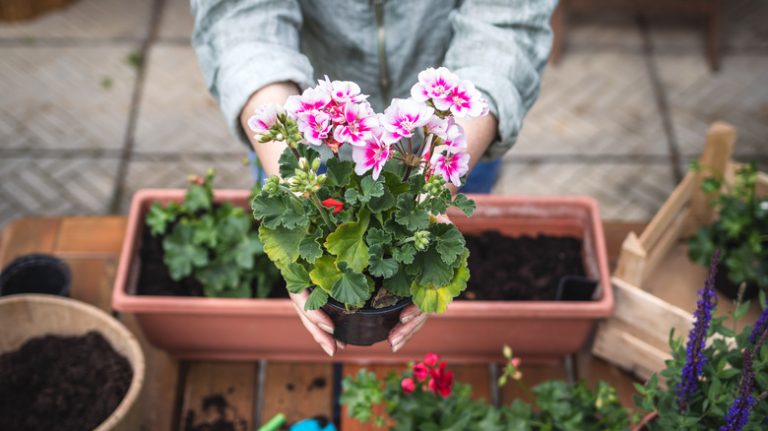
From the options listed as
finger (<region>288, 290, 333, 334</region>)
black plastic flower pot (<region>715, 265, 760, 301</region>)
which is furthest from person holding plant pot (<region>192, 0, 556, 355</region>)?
black plastic flower pot (<region>715, 265, 760, 301</region>)

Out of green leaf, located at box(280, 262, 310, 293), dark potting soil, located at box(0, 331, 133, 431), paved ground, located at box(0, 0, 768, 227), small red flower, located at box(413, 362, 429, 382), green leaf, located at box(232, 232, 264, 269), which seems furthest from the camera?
paved ground, located at box(0, 0, 768, 227)

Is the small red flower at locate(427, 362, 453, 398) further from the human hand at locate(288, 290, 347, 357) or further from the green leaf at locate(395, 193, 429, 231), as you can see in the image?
the green leaf at locate(395, 193, 429, 231)

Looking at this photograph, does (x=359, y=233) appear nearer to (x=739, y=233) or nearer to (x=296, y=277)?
(x=296, y=277)

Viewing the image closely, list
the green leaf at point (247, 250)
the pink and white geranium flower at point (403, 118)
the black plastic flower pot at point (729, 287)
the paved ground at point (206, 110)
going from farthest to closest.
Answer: the paved ground at point (206, 110)
the black plastic flower pot at point (729, 287)
the green leaf at point (247, 250)
the pink and white geranium flower at point (403, 118)

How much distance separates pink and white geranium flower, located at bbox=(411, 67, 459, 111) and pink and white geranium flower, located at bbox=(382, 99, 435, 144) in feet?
0.05

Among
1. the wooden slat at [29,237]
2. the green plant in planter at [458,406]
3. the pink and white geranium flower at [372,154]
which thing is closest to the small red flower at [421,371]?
the green plant in planter at [458,406]

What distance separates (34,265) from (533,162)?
84.4 inches

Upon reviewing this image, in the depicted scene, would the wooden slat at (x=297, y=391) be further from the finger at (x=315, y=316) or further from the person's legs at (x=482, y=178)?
the person's legs at (x=482, y=178)

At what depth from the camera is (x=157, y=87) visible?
3.71m

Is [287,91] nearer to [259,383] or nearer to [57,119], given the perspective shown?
[259,383]

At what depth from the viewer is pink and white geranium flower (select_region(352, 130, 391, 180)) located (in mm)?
1091

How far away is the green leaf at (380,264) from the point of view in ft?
3.92

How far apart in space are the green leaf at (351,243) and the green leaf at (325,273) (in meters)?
0.03

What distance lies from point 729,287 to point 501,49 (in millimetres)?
988
